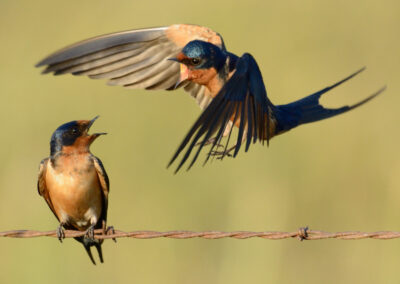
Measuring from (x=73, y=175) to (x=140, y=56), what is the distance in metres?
1.08

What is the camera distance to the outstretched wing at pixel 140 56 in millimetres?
5750

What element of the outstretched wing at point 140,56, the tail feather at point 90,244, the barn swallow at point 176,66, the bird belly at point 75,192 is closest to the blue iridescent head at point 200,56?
the barn swallow at point 176,66

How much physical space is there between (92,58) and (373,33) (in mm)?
2810

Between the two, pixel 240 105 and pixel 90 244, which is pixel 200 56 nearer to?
pixel 240 105

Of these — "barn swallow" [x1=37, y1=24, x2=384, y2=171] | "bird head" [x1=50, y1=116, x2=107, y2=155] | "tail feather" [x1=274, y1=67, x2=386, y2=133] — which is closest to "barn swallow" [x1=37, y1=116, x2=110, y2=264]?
"bird head" [x1=50, y1=116, x2=107, y2=155]

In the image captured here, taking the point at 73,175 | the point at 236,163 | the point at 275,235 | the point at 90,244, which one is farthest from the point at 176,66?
the point at 275,235

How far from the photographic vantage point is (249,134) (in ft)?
14.4

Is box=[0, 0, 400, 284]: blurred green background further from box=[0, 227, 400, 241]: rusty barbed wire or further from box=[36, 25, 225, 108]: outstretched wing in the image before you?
box=[0, 227, 400, 241]: rusty barbed wire

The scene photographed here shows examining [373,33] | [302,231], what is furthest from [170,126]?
[302,231]

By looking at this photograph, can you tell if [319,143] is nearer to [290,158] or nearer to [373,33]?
[290,158]

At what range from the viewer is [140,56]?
234 inches

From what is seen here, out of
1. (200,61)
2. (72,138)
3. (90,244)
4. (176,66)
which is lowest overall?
(90,244)

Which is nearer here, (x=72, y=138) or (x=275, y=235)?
(x=275, y=235)

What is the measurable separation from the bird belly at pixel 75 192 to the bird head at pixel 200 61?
0.77 m
